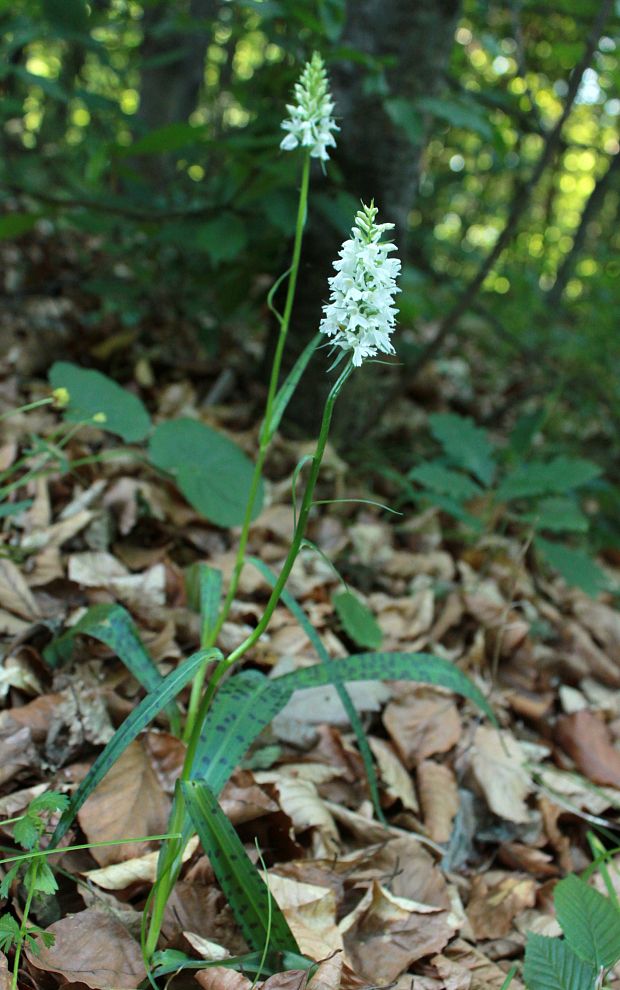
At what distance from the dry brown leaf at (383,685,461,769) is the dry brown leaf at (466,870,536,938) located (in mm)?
266

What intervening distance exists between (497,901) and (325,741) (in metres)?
0.42

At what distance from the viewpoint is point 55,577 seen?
158 centimetres

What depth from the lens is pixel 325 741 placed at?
1.53 m

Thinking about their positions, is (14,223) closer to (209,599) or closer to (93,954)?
(209,599)

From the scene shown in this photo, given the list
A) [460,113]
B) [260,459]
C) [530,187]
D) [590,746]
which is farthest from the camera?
[530,187]

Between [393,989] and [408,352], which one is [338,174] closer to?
[408,352]

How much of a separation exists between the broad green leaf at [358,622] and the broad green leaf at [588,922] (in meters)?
0.65

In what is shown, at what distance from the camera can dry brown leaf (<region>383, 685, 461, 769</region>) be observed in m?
1.60

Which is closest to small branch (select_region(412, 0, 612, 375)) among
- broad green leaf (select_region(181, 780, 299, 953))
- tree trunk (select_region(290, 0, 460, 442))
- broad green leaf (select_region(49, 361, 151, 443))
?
tree trunk (select_region(290, 0, 460, 442))

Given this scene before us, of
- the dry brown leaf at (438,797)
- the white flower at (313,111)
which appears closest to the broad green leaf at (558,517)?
the dry brown leaf at (438,797)

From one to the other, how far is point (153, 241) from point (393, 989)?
2280 mm

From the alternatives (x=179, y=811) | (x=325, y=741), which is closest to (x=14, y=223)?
(x=325, y=741)

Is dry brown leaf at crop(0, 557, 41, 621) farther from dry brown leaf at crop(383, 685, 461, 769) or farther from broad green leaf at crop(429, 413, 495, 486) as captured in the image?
broad green leaf at crop(429, 413, 495, 486)

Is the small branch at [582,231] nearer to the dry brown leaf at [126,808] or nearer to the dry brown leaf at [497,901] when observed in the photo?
the dry brown leaf at [497,901]
